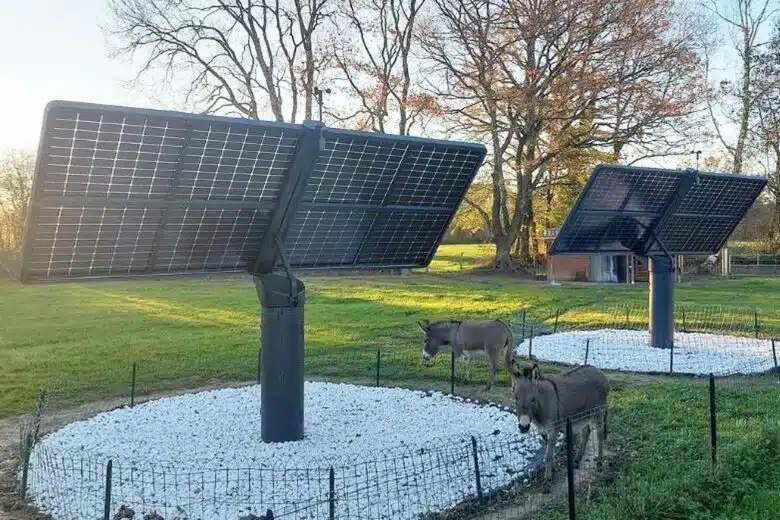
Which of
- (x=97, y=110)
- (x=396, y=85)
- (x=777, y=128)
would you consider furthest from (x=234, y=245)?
(x=777, y=128)

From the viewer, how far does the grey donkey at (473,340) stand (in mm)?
13094

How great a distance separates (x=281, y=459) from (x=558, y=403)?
3424 mm

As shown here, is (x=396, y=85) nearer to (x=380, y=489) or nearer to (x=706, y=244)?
(x=706, y=244)

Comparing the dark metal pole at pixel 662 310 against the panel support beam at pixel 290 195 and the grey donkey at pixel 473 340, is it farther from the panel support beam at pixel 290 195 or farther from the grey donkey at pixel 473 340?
the panel support beam at pixel 290 195

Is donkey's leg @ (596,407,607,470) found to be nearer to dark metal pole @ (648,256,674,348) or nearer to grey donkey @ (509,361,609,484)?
grey donkey @ (509,361,609,484)

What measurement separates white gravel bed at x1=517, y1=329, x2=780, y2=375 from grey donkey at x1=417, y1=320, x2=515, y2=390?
2.16 metres

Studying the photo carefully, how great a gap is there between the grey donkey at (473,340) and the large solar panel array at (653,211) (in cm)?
250

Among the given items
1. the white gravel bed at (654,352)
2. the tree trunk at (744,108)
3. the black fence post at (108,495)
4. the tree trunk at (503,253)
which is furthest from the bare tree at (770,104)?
the black fence post at (108,495)

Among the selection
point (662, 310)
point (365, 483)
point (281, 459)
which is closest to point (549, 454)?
point (365, 483)

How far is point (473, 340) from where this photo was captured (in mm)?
13352

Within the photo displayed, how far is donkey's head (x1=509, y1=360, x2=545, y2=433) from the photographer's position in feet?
25.4

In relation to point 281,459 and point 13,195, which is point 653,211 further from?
point 13,195

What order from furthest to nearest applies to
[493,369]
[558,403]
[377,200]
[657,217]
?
1. [657,217]
2. [493,369]
3. [377,200]
4. [558,403]

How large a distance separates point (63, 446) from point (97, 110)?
187 inches
